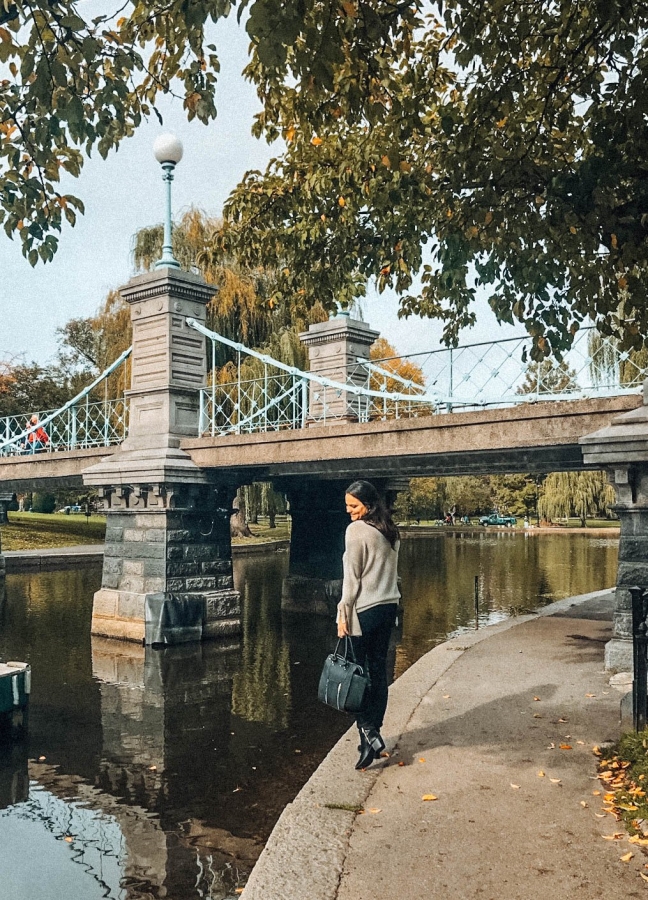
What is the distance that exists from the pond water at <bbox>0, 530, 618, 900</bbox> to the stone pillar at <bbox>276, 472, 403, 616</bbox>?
59 centimetres

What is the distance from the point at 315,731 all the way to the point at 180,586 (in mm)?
4829

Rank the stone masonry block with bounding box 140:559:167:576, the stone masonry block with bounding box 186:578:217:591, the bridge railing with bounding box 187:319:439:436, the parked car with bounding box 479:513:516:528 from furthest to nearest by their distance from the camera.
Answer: the parked car with bounding box 479:513:516:528 → the stone masonry block with bounding box 186:578:217:591 → the stone masonry block with bounding box 140:559:167:576 → the bridge railing with bounding box 187:319:439:436

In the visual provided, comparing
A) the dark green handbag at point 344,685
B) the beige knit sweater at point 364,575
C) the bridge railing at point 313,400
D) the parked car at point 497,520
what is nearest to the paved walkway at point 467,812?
the dark green handbag at point 344,685

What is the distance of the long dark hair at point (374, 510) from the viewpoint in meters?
4.84

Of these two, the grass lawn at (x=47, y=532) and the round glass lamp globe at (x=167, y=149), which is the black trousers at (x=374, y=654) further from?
the grass lawn at (x=47, y=532)

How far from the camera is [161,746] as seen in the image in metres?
7.32

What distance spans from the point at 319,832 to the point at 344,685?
0.91 m

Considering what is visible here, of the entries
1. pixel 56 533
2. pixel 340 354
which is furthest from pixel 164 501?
pixel 56 533

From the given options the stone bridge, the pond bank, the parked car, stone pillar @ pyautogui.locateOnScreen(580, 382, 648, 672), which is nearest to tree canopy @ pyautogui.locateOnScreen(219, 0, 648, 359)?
stone pillar @ pyautogui.locateOnScreen(580, 382, 648, 672)

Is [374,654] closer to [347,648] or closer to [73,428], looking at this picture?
[347,648]

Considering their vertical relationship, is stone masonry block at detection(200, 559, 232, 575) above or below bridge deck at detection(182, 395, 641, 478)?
below

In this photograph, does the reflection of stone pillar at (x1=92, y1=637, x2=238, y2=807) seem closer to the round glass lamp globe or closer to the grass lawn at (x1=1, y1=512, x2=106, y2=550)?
the round glass lamp globe

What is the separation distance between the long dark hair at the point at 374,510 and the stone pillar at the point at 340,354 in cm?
833

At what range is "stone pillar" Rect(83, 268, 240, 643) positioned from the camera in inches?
470
